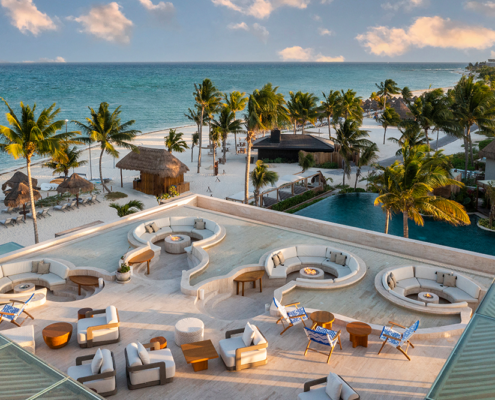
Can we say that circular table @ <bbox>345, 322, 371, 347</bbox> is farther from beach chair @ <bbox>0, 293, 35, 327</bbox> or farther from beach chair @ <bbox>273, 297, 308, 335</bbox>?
beach chair @ <bbox>0, 293, 35, 327</bbox>

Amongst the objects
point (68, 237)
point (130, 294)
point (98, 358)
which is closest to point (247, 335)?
point (98, 358)

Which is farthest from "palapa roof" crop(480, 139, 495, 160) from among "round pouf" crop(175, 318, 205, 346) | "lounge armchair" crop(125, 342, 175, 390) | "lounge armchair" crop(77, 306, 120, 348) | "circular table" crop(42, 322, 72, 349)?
"circular table" crop(42, 322, 72, 349)

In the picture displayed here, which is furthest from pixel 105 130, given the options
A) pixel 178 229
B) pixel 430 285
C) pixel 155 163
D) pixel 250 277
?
pixel 430 285

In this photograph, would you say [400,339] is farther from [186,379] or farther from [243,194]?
[243,194]

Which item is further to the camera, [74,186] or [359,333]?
[74,186]

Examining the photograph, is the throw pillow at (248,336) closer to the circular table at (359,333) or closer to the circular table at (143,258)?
the circular table at (359,333)

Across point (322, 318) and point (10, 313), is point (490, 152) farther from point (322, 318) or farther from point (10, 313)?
point (10, 313)

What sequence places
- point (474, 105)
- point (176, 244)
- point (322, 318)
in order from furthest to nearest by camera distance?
1. point (474, 105)
2. point (176, 244)
3. point (322, 318)

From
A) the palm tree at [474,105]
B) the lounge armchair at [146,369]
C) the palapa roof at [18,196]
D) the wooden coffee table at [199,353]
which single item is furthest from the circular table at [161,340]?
the palm tree at [474,105]
